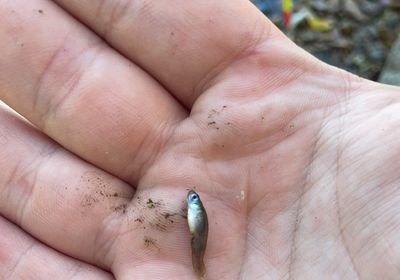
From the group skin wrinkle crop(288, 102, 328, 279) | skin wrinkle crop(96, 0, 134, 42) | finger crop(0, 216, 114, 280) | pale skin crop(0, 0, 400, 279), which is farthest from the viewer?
skin wrinkle crop(96, 0, 134, 42)

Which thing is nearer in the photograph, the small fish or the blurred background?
the small fish

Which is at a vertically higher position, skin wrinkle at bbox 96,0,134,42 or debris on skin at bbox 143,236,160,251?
skin wrinkle at bbox 96,0,134,42

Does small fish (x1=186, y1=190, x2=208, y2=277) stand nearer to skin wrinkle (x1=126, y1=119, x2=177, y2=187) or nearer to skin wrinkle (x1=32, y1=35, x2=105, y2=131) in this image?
skin wrinkle (x1=126, y1=119, x2=177, y2=187)

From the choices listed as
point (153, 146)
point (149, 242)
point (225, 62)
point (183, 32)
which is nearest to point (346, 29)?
point (225, 62)

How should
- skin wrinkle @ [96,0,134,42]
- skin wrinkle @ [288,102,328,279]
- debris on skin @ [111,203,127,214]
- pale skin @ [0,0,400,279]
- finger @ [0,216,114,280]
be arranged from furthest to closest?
skin wrinkle @ [96,0,134,42]
debris on skin @ [111,203,127,214]
finger @ [0,216,114,280]
pale skin @ [0,0,400,279]
skin wrinkle @ [288,102,328,279]

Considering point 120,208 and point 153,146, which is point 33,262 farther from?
point 153,146

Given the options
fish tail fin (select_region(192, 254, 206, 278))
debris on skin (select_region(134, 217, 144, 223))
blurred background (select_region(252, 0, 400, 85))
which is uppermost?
blurred background (select_region(252, 0, 400, 85))

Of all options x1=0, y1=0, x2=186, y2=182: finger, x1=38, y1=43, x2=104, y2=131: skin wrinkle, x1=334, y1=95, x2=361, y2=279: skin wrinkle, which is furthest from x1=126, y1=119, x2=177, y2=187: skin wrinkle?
x1=334, y1=95, x2=361, y2=279: skin wrinkle

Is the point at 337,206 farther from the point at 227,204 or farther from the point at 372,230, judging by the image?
the point at 227,204
